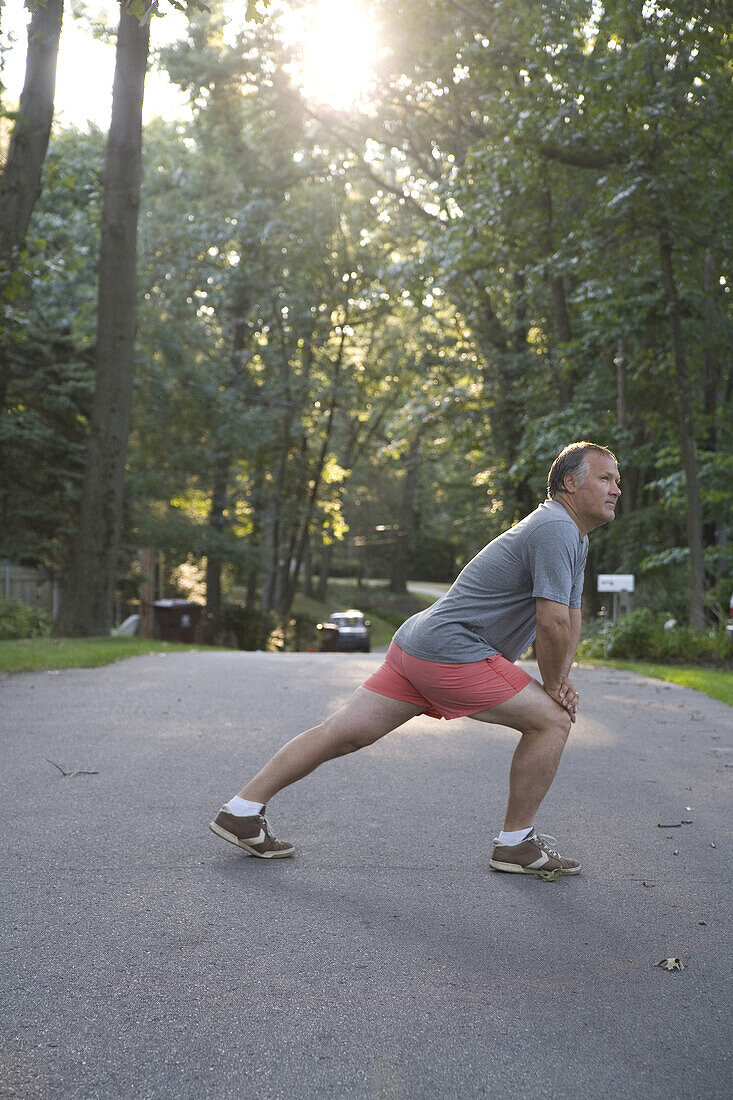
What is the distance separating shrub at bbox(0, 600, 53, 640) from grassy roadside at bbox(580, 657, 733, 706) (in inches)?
375

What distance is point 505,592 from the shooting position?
425 cm

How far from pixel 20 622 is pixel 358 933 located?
57.2ft

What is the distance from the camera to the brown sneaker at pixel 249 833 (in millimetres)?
4449

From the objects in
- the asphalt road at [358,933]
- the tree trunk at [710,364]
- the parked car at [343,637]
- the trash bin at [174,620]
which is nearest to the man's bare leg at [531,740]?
the asphalt road at [358,933]

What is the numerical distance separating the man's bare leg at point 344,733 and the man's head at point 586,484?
38.8 inches

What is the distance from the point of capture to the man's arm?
412 centimetres

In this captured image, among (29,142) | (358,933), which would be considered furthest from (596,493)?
(29,142)

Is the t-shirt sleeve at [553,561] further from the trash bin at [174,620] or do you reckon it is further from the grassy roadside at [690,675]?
the trash bin at [174,620]

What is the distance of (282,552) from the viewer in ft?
134

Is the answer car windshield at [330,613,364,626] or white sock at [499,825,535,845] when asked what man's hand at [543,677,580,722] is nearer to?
white sock at [499,825,535,845]

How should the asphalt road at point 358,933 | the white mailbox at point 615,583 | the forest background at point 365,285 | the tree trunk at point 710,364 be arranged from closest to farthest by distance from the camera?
the asphalt road at point 358,933 < the forest background at point 365,285 < the white mailbox at point 615,583 < the tree trunk at point 710,364

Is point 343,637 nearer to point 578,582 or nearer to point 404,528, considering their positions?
point 404,528

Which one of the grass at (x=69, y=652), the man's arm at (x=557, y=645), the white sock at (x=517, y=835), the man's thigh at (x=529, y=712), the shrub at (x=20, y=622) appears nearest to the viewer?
the man's arm at (x=557, y=645)

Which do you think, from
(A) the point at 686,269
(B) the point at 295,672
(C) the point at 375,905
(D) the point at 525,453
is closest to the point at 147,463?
(D) the point at 525,453
